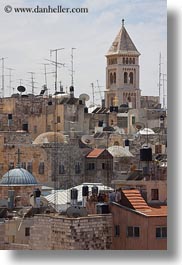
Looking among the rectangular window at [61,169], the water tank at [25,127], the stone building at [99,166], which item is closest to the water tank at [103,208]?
the stone building at [99,166]

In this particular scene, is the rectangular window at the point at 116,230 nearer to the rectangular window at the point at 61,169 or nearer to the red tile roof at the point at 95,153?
the rectangular window at the point at 61,169

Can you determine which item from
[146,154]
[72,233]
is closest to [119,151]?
[146,154]

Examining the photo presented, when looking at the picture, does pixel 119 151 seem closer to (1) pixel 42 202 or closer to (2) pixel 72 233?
(1) pixel 42 202

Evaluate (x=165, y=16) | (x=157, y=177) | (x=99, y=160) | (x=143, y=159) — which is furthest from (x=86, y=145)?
(x=165, y=16)

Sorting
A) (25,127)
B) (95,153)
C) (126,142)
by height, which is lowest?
(95,153)

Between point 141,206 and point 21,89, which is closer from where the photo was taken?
point 141,206

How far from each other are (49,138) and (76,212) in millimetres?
2870

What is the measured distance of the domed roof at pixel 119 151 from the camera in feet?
38.1

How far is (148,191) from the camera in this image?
985 centimetres

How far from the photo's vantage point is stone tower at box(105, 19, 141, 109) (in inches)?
431

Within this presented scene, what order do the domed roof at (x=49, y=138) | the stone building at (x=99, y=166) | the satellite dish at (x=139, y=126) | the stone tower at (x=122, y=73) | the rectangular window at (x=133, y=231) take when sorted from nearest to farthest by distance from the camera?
the rectangular window at (x=133, y=231)
the stone tower at (x=122, y=73)
the stone building at (x=99, y=166)
the domed roof at (x=49, y=138)
the satellite dish at (x=139, y=126)

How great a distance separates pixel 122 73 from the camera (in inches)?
648

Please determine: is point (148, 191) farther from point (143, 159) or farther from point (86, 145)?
point (86, 145)

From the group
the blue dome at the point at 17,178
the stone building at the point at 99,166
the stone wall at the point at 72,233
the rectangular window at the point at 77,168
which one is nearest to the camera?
the stone wall at the point at 72,233
